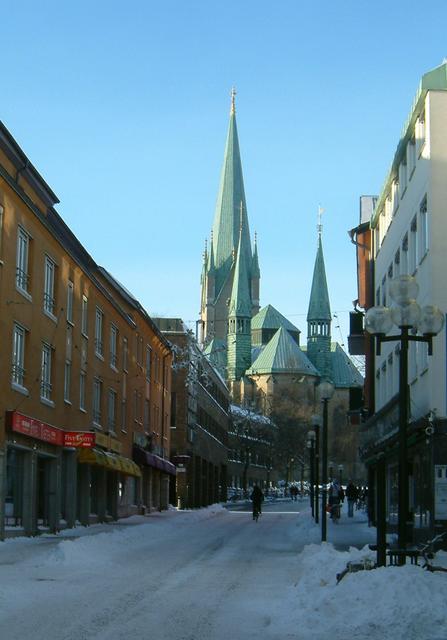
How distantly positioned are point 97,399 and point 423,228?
1791cm

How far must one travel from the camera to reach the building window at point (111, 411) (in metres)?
43.8

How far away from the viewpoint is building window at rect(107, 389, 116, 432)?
144ft

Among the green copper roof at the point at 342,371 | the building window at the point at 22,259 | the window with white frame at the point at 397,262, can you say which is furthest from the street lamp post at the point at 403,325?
the green copper roof at the point at 342,371

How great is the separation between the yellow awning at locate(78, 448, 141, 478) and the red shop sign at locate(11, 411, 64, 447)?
275cm

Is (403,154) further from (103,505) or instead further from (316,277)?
(316,277)

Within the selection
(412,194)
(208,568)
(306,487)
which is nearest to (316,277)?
(306,487)

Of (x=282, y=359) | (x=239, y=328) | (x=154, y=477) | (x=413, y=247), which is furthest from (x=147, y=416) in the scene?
(x=239, y=328)

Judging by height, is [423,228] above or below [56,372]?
above

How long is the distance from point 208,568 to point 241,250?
507 ft

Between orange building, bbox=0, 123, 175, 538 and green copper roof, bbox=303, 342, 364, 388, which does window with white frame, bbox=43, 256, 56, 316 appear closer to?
orange building, bbox=0, 123, 175, 538

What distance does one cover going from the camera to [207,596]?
15.1 metres

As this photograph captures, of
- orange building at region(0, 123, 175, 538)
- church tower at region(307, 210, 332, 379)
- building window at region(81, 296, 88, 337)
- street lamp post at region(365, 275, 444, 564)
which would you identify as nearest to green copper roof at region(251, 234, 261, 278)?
church tower at region(307, 210, 332, 379)

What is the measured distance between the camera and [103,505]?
4244 centimetres

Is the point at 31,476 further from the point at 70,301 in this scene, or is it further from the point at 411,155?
the point at 411,155
